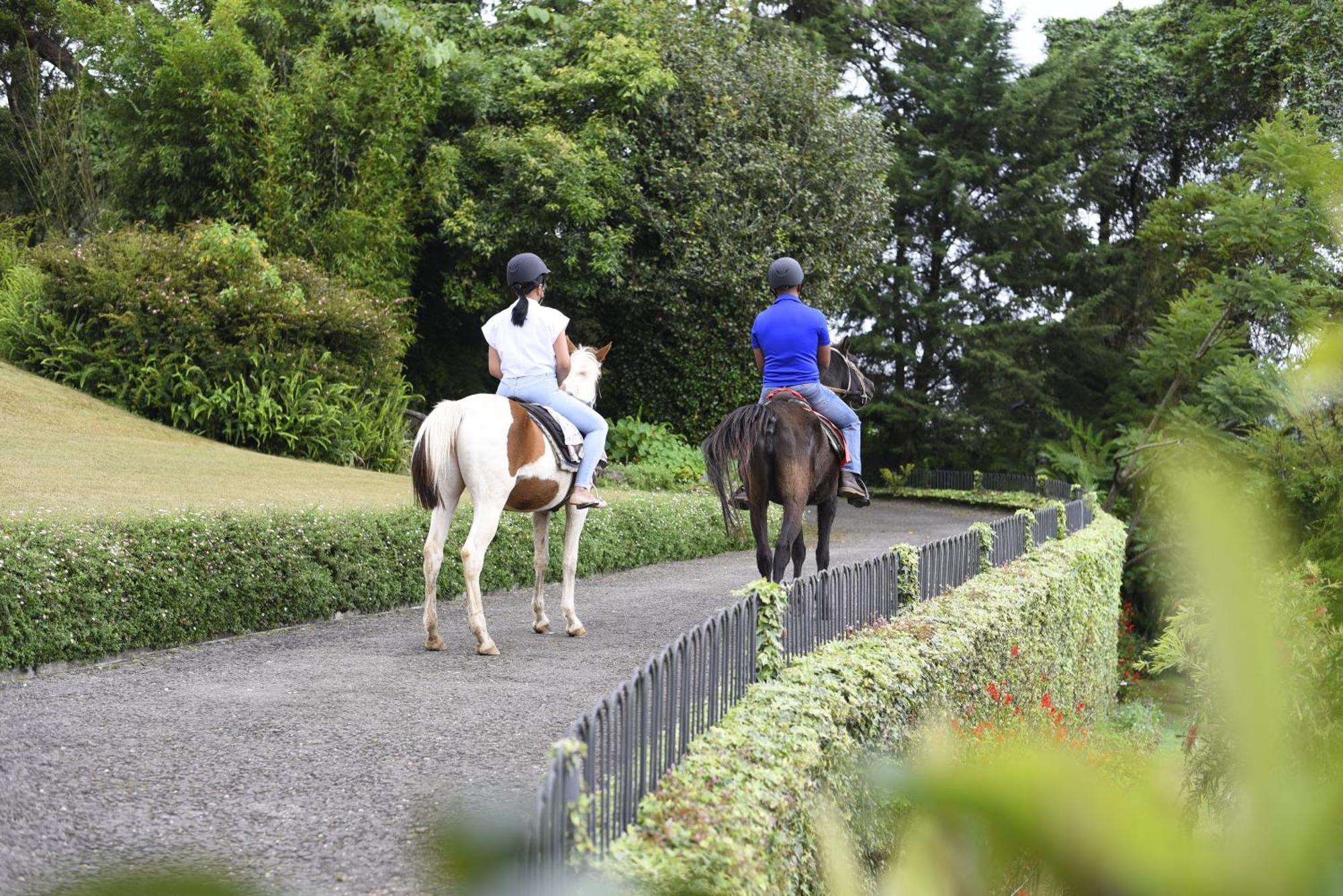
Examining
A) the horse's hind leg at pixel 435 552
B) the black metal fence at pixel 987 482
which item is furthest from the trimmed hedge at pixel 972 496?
the horse's hind leg at pixel 435 552

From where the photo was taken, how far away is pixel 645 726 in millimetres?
4031

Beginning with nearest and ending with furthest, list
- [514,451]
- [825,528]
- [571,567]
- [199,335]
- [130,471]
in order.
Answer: [514,451] → [571,567] → [825,528] → [130,471] → [199,335]

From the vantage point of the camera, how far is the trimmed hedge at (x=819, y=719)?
3515 millimetres

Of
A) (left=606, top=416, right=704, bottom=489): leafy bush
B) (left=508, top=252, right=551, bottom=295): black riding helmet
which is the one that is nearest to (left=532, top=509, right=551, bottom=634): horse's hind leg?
(left=508, top=252, right=551, bottom=295): black riding helmet

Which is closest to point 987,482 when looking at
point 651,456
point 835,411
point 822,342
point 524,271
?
point 651,456

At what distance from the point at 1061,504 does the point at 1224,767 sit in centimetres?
1531

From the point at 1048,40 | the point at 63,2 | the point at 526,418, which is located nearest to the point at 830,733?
the point at 526,418

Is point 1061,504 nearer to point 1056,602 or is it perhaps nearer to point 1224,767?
point 1056,602

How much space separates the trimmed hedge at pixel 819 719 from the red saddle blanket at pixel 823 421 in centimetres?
131

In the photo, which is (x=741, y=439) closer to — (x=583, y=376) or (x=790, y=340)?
(x=790, y=340)

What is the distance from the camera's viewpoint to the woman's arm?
344 inches

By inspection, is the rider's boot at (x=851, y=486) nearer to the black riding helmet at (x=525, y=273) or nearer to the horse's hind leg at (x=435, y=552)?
the black riding helmet at (x=525, y=273)

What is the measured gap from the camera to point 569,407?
341 inches

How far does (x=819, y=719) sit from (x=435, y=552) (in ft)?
11.6
